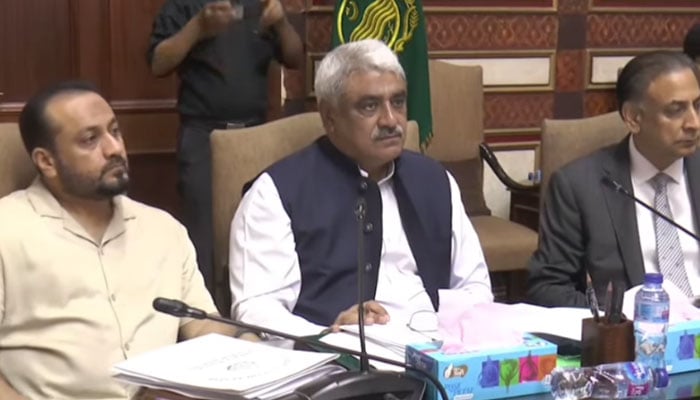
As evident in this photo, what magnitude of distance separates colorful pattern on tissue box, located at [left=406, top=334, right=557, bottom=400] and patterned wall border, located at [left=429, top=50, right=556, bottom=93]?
9.57 feet

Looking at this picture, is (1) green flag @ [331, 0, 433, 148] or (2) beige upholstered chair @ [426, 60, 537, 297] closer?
(1) green flag @ [331, 0, 433, 148]

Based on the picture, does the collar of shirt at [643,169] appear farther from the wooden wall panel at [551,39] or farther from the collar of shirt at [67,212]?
the wooden wall panel at [551,39]

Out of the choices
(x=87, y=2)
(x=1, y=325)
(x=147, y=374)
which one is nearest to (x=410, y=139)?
(x=1, y=325)

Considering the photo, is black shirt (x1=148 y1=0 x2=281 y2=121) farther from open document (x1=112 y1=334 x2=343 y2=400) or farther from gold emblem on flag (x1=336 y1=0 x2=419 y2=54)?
open document (x1=112 y1=334 x2=343 y2=400)

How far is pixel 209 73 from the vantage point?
360 cm

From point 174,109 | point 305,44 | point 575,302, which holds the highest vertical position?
point 305,44

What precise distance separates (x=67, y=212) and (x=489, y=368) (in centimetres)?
96

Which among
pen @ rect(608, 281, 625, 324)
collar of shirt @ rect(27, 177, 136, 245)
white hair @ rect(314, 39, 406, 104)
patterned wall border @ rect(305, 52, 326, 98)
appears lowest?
pen @ rect(608, 281, 625, 324)

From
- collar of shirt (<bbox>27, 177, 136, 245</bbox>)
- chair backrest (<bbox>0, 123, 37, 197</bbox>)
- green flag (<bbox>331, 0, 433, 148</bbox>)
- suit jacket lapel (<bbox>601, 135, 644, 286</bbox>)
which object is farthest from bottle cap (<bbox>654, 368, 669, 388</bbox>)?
green flag (<bbox>331, 0, 433, 148</bbox>)

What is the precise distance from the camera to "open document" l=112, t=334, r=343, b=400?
4.84 ft

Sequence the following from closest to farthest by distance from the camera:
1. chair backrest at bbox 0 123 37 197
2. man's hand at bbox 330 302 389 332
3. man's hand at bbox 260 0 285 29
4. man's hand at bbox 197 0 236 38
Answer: man's hand at bbox 330 302 389 332, chair backrest at bbox 0 123 37 197, man's hand at bbox 197 0 236 38, man's hand at bbox 260 0 285 29

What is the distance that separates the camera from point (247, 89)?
143 inches

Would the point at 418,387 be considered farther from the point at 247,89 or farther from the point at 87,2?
the point at 87,2

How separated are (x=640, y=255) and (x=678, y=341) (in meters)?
0.73
